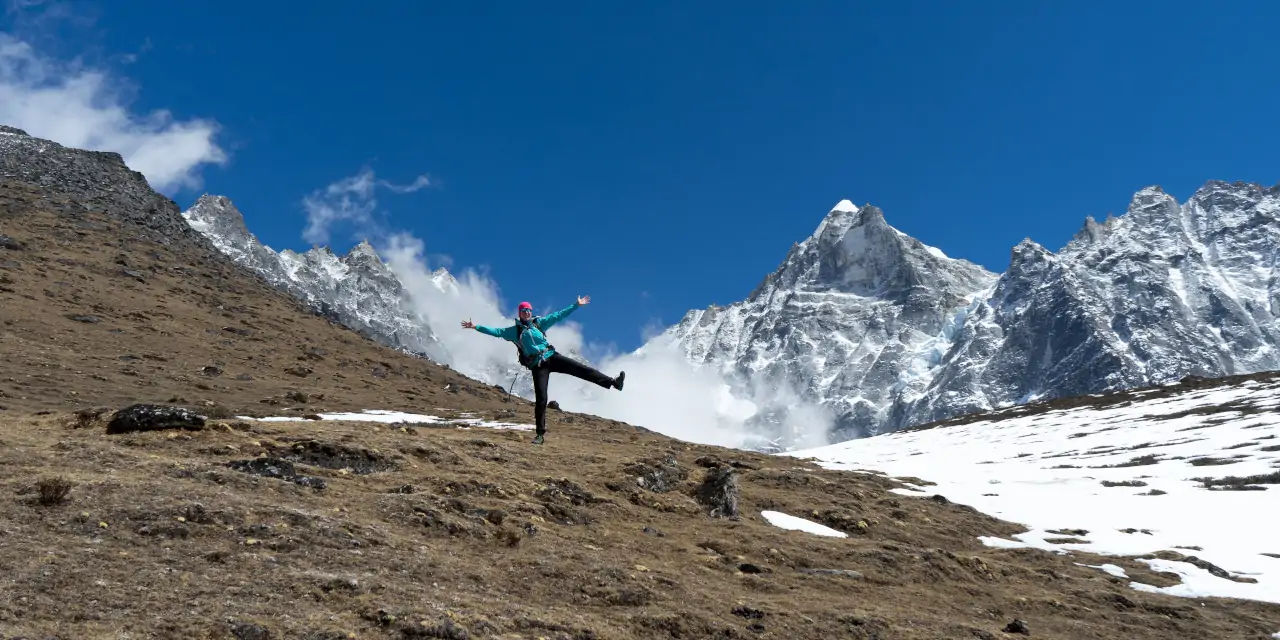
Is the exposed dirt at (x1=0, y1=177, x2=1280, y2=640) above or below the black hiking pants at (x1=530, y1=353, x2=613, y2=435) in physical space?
below

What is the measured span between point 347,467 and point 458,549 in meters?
Answer: 4.52

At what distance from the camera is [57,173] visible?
230 feet

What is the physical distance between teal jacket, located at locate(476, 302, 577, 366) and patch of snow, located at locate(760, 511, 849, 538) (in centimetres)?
661

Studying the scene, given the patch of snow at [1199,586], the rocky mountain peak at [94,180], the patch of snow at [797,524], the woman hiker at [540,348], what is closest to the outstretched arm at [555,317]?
the woman hiker at [540,348]

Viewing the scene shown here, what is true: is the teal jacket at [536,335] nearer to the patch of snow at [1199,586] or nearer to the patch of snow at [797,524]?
the patch of snow at [797,524]

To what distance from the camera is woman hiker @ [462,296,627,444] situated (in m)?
18.6

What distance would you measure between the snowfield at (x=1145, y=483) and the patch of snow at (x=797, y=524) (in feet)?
17.6

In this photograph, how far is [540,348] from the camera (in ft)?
61.1

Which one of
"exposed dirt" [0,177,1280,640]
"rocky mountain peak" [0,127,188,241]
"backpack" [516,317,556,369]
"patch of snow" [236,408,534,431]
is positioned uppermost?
"rocky mountain peak" [0,127,188,241]

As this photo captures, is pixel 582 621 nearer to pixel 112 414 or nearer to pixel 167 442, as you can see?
pixel 167 442

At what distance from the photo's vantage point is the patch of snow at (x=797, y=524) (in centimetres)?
1811

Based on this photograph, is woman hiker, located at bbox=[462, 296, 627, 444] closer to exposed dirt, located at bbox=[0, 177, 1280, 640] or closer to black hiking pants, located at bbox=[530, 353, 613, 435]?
black hiking pants, located at bbox=[530, 353, 613, 435]

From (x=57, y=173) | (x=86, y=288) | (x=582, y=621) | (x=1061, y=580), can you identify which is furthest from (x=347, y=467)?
(x=57, y=173)

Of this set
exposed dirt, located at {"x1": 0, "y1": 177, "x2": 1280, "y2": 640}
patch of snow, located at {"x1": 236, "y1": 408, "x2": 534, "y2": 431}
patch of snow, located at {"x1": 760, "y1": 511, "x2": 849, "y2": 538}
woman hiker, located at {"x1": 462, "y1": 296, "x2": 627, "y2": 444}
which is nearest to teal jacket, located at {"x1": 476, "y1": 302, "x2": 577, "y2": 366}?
woman hiker, located at {"x1": 462, "y1": 296, "x2": 627, "y2": 444}
